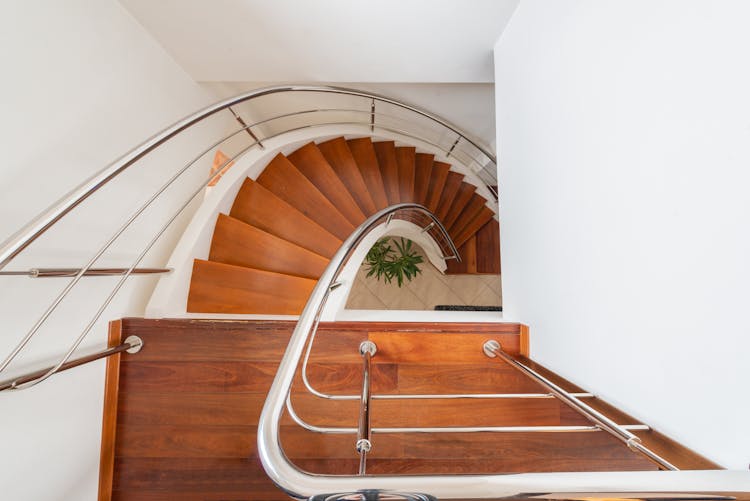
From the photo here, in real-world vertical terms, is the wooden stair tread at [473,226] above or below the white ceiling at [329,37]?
below

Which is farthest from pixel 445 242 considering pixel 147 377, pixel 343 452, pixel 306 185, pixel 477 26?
pixel 147 377

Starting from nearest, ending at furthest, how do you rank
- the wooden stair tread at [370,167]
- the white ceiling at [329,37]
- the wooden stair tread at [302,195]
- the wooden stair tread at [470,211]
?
the white ceiling at [329,37], the wooden stair tread at [302,195], the wooden stair tread at [370,167], the wooden stair tread at [470,211]

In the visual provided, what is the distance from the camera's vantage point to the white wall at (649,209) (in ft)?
2.13

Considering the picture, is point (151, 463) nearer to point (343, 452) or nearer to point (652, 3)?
point (343, 452)

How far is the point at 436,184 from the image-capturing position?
3934 mm

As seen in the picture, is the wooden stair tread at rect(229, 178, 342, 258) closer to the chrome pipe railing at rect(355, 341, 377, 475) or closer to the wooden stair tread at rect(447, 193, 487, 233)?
the chrome pipe railing at rect(355, 341, 377, 475)

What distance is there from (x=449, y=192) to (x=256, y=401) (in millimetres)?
3106

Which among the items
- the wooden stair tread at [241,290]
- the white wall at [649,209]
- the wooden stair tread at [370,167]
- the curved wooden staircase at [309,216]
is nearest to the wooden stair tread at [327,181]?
the curved wooden staircase at [309,216]

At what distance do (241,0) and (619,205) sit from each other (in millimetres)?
1826

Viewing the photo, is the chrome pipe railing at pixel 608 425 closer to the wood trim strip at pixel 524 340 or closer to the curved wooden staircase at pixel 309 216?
the wood trim strip at pixel 524 340

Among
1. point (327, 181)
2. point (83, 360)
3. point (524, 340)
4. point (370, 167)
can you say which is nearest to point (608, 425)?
point (524, 340)

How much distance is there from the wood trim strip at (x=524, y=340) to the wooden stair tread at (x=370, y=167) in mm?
2222

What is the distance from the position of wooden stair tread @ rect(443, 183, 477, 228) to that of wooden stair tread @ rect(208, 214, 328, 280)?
1.93 meters

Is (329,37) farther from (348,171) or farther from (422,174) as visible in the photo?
(422,174)
